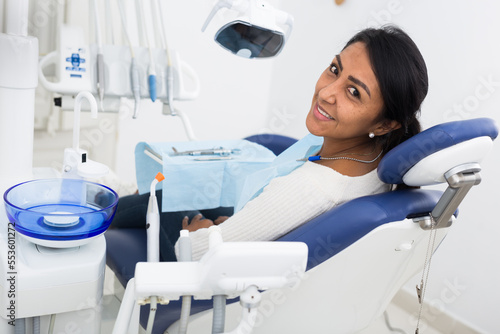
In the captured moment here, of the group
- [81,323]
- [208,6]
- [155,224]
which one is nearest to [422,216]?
[155,224]

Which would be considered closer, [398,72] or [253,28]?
[398,72]

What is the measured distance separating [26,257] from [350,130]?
0.78m

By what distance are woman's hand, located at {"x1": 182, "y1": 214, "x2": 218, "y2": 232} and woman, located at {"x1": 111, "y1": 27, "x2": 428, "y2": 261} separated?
7.0 inches

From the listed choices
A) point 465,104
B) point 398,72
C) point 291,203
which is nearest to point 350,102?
point 398,72

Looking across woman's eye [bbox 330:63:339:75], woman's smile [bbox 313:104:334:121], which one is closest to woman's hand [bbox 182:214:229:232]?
woman's smile [bbox 313:104:334:121]

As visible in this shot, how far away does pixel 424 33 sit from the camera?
213 centimetres

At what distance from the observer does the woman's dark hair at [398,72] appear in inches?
45.5

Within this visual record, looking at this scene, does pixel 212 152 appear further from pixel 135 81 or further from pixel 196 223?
pixel 135 81

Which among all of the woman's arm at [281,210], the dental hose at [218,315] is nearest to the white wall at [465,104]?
the woman's arm at [281,210]

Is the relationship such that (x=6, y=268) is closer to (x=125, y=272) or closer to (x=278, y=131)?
(x=125, y=272)

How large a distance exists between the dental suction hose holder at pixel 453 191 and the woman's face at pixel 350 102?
0.30 metres

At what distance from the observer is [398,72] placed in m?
1.15

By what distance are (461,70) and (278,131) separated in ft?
4.06

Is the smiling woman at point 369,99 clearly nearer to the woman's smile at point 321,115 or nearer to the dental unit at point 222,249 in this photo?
the woman's smile at point 321,115
